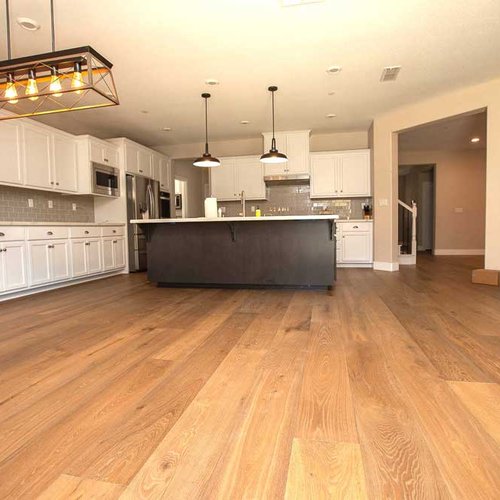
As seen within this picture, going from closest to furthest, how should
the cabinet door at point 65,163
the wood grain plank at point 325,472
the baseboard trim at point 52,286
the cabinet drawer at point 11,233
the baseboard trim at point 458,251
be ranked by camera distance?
the wood grain plank at point 325,472, the cabinet drawer at point 11,233, the baseboard trim at point 52,286, the cabinet door at point 65,163, the baseboard trim at point 458,251

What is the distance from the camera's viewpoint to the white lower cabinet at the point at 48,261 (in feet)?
13.5

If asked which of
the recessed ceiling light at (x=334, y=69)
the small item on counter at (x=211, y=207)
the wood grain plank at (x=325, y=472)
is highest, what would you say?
the recessed ceiling light at (x=334, y=69)

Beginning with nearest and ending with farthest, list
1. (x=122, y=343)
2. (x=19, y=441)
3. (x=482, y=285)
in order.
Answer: (x=19, y=441) → (x=122, y=343) → (x=482, y=285)

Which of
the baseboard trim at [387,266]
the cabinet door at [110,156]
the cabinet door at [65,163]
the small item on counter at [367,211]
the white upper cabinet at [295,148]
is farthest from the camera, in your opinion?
the white upper cabinet at [295,148]

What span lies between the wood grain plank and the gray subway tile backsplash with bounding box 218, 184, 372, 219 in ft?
20.0

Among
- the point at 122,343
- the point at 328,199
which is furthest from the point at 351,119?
the point at 122,343

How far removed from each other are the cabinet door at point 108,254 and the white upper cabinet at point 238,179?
245cm

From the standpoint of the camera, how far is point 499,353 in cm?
205

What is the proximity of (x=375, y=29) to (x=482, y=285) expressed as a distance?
3243 mm

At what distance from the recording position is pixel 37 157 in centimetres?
456

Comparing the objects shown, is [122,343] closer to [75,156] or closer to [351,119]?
[75,156]

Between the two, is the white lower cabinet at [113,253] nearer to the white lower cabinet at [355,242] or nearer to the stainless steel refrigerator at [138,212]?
the stainless steel refrigerator at [138,212]

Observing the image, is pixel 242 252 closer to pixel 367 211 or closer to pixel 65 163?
pixel 65 163

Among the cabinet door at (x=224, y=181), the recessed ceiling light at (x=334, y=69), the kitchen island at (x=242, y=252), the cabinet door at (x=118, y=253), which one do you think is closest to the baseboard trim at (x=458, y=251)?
the cabinet door at (x=224, y=181)
